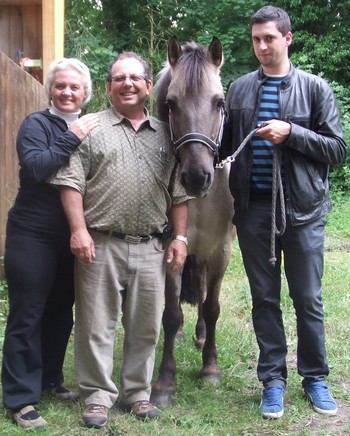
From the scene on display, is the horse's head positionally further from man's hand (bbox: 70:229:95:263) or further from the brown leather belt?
man's hand (bbox: 70:229:95:263)

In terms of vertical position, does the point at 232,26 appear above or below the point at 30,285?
above

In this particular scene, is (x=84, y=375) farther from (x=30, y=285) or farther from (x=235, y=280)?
(x=235, y=280)

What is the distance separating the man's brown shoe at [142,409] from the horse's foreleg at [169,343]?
0.27 meters

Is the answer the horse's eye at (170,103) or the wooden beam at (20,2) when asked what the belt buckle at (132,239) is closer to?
the horse's eye at (170,103)

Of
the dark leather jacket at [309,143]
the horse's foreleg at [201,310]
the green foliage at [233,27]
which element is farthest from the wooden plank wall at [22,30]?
→ the green foliage at [233,27]

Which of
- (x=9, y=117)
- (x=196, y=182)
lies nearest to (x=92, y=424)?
(x=196, y=182)

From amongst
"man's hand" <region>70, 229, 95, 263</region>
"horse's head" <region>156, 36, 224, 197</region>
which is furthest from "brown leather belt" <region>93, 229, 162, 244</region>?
"horse's head" <region>156, 36, 224, 197</region>

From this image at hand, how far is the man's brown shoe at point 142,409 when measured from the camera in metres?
3.30

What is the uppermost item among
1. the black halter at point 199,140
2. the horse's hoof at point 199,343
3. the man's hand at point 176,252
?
the black halter at point 199,140

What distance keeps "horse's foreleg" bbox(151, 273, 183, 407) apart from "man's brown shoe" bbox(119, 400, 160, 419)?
27 cm

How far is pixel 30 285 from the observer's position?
309cm

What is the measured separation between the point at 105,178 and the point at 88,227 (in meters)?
0.28

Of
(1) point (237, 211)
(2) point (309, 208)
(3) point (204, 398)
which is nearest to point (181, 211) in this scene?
(1) point (237, 211)

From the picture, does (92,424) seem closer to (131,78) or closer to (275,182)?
(275,182)
